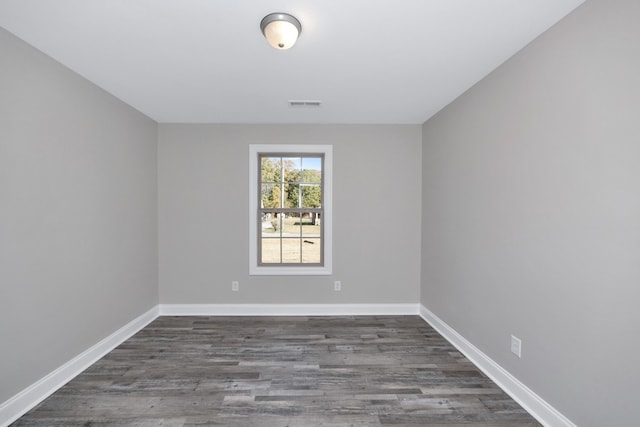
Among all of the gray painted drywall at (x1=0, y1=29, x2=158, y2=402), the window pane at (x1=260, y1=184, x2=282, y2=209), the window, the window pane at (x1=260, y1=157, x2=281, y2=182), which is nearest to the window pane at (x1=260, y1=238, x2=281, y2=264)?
the window

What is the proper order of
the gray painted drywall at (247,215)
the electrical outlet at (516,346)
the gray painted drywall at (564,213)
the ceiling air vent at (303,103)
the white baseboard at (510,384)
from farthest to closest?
1. the gray painted drywall at (247,215)
2. the ceiling air vent at (303,103)
3. the electrical outlet at (516,346)
4. the white baseboard at (510,384)
5. the gray painted drywall at (564,213)

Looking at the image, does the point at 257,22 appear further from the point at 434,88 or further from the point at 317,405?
the point at 317,405

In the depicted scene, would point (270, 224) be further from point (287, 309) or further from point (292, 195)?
point (287, 309)

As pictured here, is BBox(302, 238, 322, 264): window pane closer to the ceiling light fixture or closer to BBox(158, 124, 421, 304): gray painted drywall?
BBox(158, 124, 421, 304): gray painted drywall

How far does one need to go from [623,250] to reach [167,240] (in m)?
4.13

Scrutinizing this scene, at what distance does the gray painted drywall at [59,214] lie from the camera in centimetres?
190

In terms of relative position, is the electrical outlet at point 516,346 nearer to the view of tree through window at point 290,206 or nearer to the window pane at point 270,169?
the view of tree through window at point 290,206

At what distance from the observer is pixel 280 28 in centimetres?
169

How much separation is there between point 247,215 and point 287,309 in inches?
51.8

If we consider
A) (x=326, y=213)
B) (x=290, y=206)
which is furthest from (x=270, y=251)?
(x=326, y=213)

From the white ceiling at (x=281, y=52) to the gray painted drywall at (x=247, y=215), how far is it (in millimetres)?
728

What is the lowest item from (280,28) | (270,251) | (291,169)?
(270,251)

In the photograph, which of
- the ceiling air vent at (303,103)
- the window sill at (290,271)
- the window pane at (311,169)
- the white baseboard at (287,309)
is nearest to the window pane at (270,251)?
the window sill at (290,271)

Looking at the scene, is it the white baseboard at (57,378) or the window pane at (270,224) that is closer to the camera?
the white baseboard at (57,378)
